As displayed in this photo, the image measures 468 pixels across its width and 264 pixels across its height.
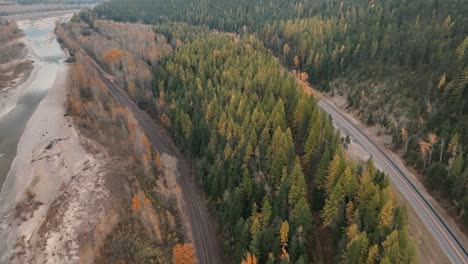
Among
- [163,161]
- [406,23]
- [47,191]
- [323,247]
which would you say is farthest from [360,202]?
[406,23]

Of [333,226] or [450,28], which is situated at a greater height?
[450,28]

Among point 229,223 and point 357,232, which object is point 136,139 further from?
point 357,232

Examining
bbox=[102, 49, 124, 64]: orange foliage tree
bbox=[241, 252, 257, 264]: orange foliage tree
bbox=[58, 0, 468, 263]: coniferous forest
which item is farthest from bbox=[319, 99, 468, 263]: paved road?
bbox=[102, 49, 124, 64]: orange foliage tree

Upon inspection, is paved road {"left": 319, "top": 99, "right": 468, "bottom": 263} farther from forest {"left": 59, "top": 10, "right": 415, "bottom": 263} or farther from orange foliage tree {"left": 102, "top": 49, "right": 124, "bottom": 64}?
orange foliage tree {"left": 102, "top": 49, "right": 124, "bottom": 64}

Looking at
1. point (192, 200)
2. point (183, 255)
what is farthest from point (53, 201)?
point (183, 255)

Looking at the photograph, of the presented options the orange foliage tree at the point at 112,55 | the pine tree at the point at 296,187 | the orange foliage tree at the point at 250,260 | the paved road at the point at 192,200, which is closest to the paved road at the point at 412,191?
the pine tree at the point at 296,187

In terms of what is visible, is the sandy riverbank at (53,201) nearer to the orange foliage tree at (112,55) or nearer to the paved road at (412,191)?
the orange foliage tree at (112,55)

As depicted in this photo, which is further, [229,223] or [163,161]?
[163,161]
